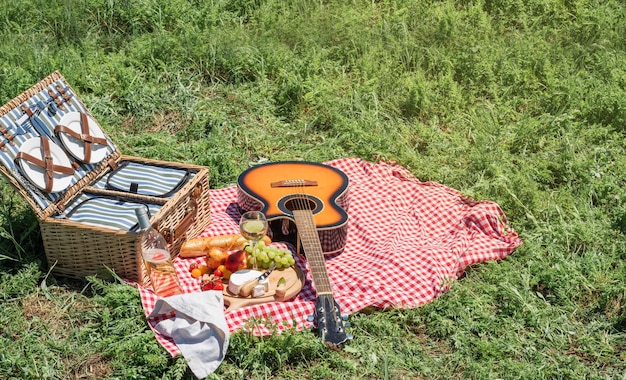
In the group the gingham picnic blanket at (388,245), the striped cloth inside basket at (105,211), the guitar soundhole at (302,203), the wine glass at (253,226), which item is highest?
the striped cloth inside basket at (105,211)

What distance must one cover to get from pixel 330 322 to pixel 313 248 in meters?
0.57

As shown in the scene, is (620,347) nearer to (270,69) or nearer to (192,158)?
(192,158)

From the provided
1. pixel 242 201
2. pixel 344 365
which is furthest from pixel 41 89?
pixel 344 365

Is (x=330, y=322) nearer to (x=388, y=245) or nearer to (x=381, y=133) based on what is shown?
Result: (x=388, y=245)

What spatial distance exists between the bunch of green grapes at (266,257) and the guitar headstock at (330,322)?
0.46 meters

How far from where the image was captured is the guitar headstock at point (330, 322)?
3922 millimetres

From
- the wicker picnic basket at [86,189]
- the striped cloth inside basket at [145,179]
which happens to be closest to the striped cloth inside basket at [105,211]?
the wicker picnic basket at [86,189]

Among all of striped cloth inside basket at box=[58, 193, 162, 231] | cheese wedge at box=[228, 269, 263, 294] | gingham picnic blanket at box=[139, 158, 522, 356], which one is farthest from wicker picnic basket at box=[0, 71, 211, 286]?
cheese wedge at box=[228, 269, 263, 294]

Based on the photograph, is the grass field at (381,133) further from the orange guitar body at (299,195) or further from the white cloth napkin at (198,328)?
the orange guitar body at (299,195)

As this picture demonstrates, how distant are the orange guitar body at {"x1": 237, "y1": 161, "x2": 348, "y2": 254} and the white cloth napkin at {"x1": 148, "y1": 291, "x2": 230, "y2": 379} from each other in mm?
906

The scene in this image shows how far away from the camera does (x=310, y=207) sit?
486 centimetres

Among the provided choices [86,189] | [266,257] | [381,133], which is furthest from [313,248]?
[381,133]

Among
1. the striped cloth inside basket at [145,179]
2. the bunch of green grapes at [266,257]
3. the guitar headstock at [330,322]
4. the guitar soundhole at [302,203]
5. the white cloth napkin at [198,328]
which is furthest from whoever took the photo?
the guitar soundhole at [302,203]

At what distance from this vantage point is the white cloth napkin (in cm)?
374
